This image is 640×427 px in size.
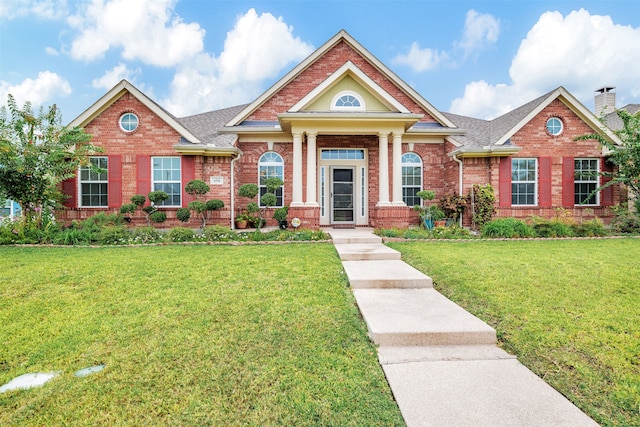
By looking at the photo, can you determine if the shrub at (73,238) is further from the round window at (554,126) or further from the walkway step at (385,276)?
the round window at (554,126)

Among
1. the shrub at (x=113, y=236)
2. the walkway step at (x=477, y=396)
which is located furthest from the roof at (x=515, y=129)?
the shrub at (x=113, y=236)

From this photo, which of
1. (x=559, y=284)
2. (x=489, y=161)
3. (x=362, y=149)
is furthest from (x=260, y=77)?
(x=559, y=284)


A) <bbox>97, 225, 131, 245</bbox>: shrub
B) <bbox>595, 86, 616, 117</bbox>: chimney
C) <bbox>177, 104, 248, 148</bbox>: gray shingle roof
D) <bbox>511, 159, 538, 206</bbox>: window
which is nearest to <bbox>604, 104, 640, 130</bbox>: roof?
<bbox>595, 86, 616, 117</bbox>: chimney

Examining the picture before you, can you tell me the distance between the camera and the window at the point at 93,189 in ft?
37.4

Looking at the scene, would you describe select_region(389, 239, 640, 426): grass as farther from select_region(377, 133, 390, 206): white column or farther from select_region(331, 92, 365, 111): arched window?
select_region(331, 92, 365, 111): arched window

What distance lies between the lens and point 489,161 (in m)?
12.1

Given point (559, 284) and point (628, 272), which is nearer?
point (559, 284)

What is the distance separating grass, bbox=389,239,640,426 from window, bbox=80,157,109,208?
34.2 feet

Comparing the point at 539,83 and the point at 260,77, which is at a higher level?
the point at 260,77

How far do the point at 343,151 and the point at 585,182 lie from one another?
30.9 feet

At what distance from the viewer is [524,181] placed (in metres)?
12.3

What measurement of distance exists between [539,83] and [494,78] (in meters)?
3.24

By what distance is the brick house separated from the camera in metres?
10.8

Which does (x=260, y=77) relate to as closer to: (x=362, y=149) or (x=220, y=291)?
(x=362, y=149)
